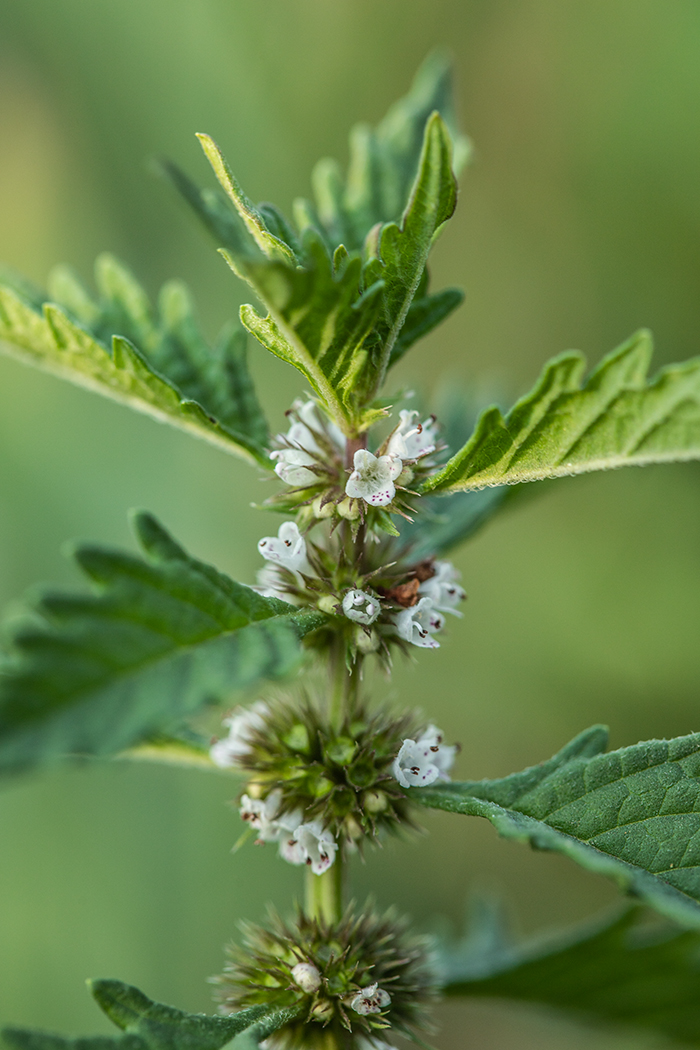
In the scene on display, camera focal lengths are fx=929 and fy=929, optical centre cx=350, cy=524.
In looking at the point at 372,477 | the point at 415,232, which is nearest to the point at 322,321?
the point at 415,232

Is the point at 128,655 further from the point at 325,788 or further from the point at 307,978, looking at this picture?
the point at 307,978

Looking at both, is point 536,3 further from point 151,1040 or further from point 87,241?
point 151,1040

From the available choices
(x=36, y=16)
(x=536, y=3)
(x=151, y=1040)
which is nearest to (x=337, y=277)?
(x=151, y=1040)

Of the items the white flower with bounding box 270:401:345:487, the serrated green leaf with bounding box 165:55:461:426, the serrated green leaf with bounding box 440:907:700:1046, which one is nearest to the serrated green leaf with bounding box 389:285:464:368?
the serrated green leaf with bounding box 165:55:461:426

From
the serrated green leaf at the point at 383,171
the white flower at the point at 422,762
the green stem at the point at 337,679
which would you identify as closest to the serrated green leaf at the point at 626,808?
the white flower at the point at 422,762

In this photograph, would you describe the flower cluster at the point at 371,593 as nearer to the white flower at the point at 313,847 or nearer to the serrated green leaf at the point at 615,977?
the white flower at the point at 313,847

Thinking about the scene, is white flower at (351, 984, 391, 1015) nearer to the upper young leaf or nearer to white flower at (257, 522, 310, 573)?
white flower at (257, 522, 310, 573)
